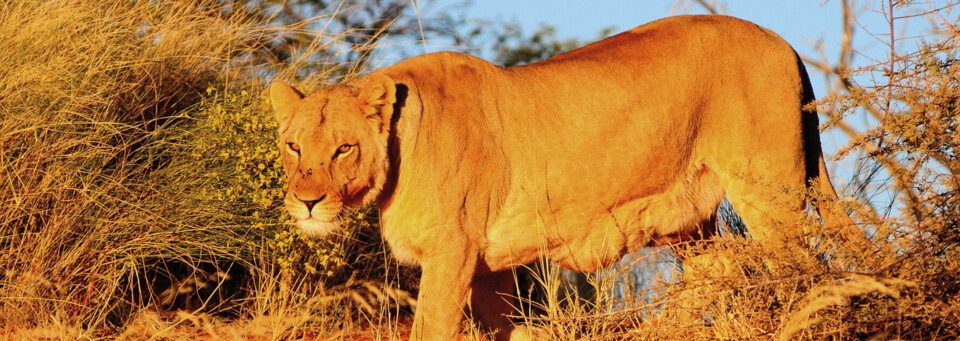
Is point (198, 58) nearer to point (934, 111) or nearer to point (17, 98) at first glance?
point (17, 98)

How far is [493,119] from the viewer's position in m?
4.90

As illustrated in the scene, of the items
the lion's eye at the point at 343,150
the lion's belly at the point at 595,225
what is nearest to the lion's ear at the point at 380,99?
the lion's eye at the point at 343,150

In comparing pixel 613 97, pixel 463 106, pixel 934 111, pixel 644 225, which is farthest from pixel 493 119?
pixel 934 111

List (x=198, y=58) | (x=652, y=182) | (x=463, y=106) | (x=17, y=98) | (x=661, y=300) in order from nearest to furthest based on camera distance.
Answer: (x=661, y=300)
(x=463, y=106)
(x=652, y=182)
(x=17, y=98)
(x=198, y=58)

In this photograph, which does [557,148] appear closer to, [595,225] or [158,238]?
[595,225]

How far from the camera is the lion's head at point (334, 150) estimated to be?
4.34 m

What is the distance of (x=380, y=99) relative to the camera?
178 inches

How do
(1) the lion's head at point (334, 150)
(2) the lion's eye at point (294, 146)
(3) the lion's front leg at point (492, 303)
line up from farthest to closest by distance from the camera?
(3) the lion's front leg at point (492, 303), (2) the lion's eye at point (294, 146), (1) the lion's head at point (334, 150)

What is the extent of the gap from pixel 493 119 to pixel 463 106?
0.61 feet

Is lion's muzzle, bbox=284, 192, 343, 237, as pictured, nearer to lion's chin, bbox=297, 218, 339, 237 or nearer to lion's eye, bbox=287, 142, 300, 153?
lion's chin, bbox=297, 218, 339, 237

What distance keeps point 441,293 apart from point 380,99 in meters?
0.98

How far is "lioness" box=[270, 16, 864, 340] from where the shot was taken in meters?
4.57

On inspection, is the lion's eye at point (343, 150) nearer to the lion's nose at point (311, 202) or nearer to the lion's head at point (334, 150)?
the lion's head at point (334, 150)

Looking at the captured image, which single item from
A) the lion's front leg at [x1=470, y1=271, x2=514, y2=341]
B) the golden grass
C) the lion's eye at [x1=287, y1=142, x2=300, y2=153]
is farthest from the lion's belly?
the lion's eye at [x1=287, y1=142, x2=300, y2=153]
